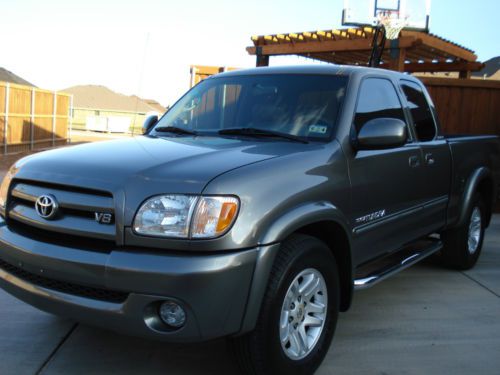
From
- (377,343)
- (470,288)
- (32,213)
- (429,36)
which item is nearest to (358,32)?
(429,36)

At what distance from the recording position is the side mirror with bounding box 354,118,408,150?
3.37m

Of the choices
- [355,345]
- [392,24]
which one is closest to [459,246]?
[355,345]

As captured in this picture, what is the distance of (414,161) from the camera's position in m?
4.20

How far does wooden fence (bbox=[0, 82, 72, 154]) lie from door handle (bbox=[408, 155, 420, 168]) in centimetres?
1634

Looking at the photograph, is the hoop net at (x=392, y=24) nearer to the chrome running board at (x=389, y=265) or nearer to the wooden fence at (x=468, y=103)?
the wooden fence at (x=468, y=103)

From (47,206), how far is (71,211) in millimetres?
144

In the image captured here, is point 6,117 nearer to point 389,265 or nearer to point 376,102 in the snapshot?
point 376,102

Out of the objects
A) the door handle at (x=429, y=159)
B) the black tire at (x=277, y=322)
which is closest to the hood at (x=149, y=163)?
the black tire at (x=277, y=322)

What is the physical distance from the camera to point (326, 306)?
3199 millimetres

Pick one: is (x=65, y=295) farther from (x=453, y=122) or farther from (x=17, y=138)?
(x=17, y=138)

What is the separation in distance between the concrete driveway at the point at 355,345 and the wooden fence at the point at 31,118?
14948 mm

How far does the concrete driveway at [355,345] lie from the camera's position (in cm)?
327

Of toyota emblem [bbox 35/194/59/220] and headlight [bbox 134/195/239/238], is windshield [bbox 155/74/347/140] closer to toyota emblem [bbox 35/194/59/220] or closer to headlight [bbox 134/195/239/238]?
headlight [bbox 134/195/239/238]

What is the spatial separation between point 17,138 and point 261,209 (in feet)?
60.3
